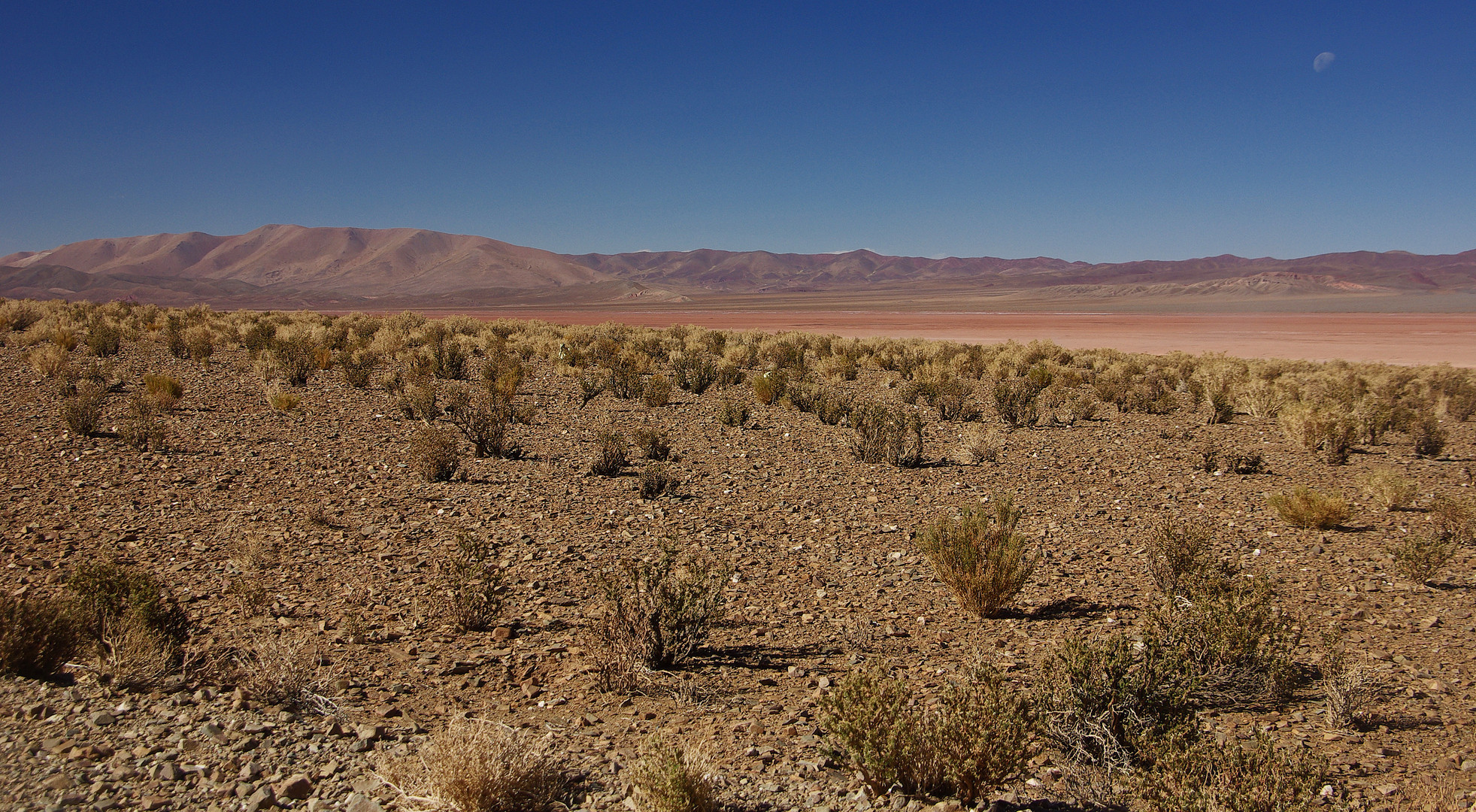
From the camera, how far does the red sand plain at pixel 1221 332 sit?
33.6 metres

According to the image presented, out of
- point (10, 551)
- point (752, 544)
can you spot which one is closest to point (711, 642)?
point (752, 544)

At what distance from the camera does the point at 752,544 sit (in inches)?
285

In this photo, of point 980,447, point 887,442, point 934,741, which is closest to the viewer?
point 934,741

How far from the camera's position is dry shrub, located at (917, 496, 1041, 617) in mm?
5695

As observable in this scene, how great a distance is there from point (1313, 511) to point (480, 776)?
810cm

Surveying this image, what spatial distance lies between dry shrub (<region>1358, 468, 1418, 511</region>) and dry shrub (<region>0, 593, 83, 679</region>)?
36.6ft

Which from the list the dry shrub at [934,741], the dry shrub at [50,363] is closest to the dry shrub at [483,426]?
the dry shrub at [50,363]

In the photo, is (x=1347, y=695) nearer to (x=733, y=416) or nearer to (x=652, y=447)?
(x=652, y=447)

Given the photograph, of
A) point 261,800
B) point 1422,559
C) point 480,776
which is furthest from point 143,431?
point 1422,559

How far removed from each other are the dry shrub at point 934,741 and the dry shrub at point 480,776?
4.04ft

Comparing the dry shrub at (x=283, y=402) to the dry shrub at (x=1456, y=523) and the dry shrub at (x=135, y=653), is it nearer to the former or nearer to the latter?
the dry shrub at (x=135, y=653)

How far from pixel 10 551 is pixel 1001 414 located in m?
12.9

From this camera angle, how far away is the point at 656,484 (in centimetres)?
866

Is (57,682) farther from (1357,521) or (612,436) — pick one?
(1357,521)
